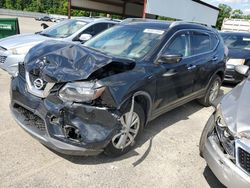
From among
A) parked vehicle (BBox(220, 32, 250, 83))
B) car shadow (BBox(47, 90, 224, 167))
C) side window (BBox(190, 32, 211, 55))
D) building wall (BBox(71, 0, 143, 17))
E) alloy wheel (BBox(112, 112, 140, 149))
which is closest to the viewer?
alloy wheel (BBox(112, 112, 140, 149))

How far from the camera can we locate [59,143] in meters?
2.88

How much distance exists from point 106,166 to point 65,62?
140 cm

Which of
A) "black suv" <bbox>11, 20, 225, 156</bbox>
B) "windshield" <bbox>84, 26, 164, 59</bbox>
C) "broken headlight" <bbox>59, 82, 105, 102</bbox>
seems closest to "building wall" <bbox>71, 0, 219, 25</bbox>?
"windshield" <bbox>84, 26, 164, 59</bbox>

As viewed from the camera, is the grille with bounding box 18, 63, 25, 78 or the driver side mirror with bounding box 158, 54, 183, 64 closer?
the grille with bounding box 18, 63, 25, 78

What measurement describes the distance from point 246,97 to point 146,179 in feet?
5.10

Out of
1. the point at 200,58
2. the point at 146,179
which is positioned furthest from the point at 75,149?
the point at 200,58

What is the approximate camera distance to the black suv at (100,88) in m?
2.91

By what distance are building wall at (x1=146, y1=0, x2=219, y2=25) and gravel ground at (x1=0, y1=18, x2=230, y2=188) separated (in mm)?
13679

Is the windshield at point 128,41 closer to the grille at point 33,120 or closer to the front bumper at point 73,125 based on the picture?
the front bumper at point 73,125

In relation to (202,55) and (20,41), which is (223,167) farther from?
(20,41)

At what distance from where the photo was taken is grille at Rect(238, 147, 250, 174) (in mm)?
2367

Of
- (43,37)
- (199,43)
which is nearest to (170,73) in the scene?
(199,43)

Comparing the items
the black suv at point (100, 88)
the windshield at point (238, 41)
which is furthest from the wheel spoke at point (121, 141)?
the windshield at point (238, 41)

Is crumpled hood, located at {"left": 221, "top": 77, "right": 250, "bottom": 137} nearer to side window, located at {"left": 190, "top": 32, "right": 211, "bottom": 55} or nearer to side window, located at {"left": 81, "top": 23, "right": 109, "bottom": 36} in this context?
side window, located at {"left": 190, "top": 32, "right": 211, "bottom": 55}
